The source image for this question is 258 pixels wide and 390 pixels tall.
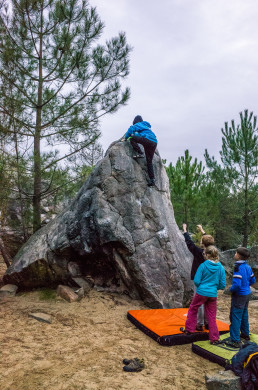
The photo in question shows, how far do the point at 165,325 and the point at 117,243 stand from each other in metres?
1.89

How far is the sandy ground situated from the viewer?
3.15 m

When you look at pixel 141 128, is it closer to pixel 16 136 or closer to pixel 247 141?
pixel 16 136

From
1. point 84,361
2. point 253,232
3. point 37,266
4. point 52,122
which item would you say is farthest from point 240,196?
point 84,361

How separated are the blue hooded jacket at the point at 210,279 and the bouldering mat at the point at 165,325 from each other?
695 millimetres

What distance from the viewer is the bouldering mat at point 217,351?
143 inches

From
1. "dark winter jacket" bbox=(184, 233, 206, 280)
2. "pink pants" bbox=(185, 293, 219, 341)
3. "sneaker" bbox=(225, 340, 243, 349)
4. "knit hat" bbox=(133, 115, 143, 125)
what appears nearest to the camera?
"sneaker" bbox=(225, 340, 243, 349)

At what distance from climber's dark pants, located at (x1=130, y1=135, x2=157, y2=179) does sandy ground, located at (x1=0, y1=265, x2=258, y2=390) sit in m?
2.82

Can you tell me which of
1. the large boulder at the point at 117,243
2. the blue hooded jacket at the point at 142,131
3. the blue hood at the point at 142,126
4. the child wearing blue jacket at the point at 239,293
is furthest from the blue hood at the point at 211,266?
the blue hood at the point at 142,126

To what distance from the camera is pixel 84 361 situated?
362 centimetres

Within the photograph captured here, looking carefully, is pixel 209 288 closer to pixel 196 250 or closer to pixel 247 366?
pixel 196 250

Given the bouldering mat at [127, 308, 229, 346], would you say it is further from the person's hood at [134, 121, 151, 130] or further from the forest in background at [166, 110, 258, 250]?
the forest in background at [166, 110, 258, 250]

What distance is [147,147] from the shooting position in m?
6.55

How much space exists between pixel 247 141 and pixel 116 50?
6.84 metres

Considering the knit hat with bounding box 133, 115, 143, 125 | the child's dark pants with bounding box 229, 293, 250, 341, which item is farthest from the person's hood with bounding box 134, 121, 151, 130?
the child's dark pants with bounding box 229, 293, 250, 341
